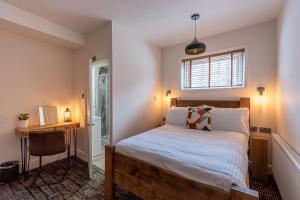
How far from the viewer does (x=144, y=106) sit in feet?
10.6

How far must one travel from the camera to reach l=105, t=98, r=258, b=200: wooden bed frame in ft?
3.64

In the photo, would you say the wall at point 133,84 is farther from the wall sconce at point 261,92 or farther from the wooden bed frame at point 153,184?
the wall sconce at point 261,92

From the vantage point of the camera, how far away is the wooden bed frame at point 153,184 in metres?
1.11

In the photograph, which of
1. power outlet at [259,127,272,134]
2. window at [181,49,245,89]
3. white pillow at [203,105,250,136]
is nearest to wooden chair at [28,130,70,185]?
white pillow at [203,105,250,136]

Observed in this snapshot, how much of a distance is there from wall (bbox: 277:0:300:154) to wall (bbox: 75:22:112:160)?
2.37m

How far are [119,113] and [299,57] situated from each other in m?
2.38

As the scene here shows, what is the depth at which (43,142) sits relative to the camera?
2.22 meters

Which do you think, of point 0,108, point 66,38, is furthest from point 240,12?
point 0,108

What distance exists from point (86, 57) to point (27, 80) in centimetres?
108

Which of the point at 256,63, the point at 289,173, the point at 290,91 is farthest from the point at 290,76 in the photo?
the point at 289,173

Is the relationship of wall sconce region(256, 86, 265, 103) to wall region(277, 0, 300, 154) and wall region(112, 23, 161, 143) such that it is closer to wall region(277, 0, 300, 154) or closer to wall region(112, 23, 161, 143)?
wall region(277, 0, 300, 154)

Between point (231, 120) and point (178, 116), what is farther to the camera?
Answer: point (178, 116)

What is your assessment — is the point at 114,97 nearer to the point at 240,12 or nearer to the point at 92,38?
the point at 92,38

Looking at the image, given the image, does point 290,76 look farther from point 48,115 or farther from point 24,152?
point 24,152
